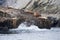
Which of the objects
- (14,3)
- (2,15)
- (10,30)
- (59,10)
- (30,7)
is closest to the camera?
(10,30)

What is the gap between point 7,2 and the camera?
59.5 m

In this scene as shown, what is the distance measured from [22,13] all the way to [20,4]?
18872mm

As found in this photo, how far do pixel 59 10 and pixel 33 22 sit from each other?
1310cm

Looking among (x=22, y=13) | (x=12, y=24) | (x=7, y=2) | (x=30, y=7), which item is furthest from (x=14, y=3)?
(x=12, y=24)

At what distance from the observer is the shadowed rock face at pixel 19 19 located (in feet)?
112

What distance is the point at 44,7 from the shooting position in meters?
52.5

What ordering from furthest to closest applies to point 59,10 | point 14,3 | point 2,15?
point 14,3, point 59,10, point 2,15

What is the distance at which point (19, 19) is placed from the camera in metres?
36.0

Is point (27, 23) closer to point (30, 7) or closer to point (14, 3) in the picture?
point (30, 7)

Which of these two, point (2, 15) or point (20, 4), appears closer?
point (2, 15)

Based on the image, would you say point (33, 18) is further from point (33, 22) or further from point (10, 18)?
point (10, 18)

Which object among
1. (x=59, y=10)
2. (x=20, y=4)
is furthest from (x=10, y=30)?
(x=20, y=4)

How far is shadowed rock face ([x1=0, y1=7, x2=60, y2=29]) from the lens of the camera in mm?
34188

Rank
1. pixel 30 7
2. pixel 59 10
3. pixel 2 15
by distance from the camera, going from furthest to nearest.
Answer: pixel 30 7 → pixel 59 10 → pixel 2 15
